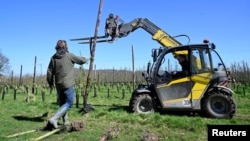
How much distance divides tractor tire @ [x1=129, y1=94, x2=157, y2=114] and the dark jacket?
3.25 metres

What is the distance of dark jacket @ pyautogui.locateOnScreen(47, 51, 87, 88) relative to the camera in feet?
30.3

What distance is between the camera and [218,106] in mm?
11398

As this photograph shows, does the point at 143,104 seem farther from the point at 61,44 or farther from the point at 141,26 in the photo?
the point at 61,44

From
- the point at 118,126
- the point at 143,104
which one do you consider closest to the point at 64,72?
the point at 118,126

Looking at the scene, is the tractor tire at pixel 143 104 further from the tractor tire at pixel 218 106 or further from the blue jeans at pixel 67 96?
the blue jeans at pixel 67 96

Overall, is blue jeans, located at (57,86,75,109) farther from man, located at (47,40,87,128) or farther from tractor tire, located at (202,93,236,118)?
tractor tire, located at (202,93,236,118)

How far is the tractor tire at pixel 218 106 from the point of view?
11180 millimetres

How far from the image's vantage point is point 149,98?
39.6 feet

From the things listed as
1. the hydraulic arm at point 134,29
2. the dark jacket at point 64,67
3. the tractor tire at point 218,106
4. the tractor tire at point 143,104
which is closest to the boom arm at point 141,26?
the hydraulic arm at point 134,29

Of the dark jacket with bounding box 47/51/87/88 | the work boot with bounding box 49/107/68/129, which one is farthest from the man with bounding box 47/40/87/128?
the work boot with bounding box 49/107/68/129

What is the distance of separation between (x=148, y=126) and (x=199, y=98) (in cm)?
301

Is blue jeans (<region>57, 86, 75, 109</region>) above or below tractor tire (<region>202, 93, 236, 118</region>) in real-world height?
above

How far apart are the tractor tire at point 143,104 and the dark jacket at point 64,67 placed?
325cm

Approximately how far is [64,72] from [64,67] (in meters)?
0.12
